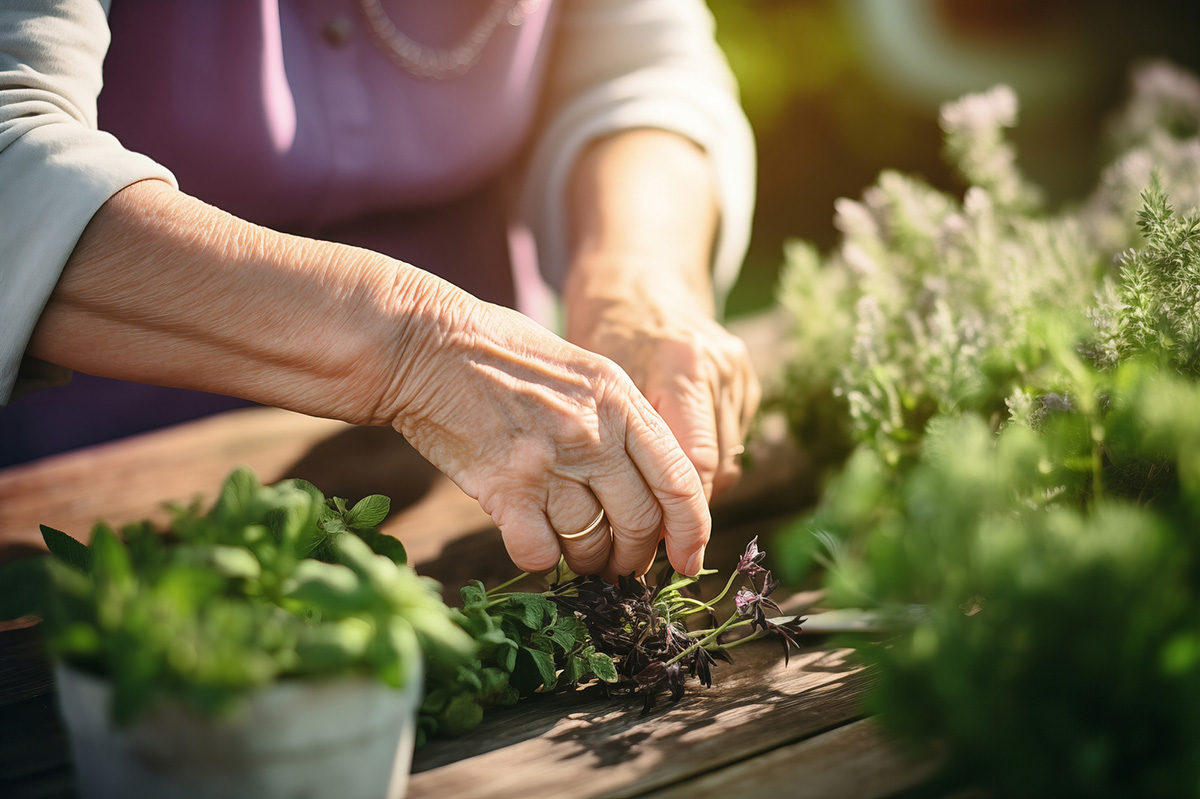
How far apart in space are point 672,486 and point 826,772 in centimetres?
35

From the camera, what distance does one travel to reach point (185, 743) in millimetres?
527

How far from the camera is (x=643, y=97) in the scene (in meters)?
1.65

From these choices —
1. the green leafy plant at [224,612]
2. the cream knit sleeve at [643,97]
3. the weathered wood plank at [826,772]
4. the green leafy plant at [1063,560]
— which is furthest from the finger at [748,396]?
the green leafy plant at [224,612]

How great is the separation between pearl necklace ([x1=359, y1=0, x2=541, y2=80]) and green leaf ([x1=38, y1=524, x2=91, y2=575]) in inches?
45.2

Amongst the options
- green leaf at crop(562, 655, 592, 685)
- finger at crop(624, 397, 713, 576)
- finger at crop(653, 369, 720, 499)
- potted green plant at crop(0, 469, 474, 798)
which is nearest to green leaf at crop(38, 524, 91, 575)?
potted green plant at crop(0, 469, 474, 798)

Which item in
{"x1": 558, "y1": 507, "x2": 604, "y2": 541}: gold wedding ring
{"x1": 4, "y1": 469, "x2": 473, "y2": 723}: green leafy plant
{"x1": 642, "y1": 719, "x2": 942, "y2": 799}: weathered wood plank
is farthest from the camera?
{"x1": 558, "y1": 507, "x2": 604, "y2": 541}: gold wedding ring

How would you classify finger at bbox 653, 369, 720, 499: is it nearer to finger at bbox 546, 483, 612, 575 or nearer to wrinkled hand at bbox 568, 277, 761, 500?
wrinkled hand at bbox 568, 277, 761, 500

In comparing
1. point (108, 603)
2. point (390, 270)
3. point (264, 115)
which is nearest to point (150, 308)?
point (390, 270)

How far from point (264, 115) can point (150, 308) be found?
637mm

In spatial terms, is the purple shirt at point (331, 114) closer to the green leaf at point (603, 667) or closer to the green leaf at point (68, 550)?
the green leaf at point (68, 550)

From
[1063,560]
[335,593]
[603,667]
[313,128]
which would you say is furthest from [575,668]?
[313,128]

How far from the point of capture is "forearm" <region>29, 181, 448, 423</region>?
85cm

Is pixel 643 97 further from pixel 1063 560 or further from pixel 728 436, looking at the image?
pixel 1063 560

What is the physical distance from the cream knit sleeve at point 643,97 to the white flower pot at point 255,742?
4.35 feet
